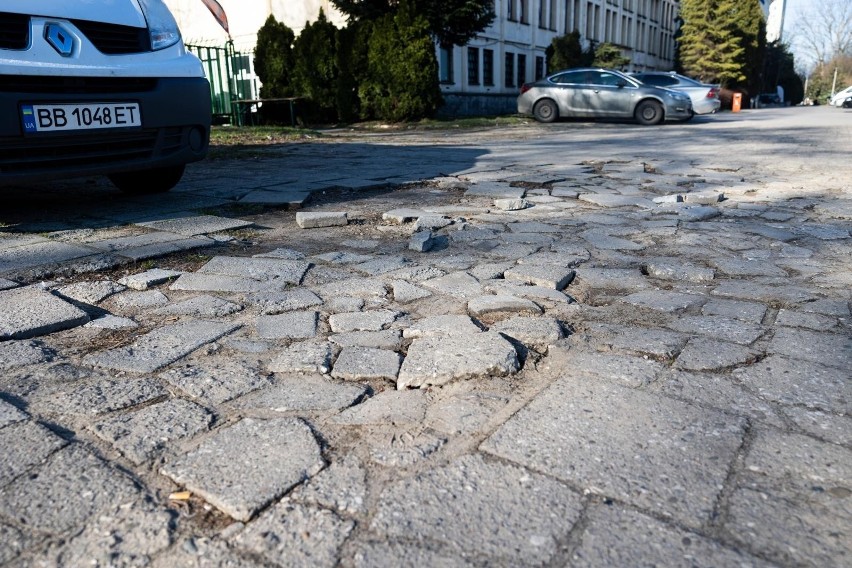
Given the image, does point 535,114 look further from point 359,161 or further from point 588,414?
point 588,414

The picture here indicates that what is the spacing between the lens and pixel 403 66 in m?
16.5

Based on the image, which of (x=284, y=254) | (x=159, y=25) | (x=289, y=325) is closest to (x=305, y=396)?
(x=289, y=325)

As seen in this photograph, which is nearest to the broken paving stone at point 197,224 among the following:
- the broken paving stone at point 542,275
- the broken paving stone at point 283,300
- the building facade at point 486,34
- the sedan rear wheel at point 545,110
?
the broken paving stone at point 283,300

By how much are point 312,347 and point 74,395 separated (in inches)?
26.1

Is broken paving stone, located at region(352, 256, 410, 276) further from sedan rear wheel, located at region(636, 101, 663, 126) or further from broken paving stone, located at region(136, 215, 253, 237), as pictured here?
sedan rear wheel, located at region(636, 101, 663, 126)

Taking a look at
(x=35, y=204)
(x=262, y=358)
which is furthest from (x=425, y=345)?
(x=35, y=204)

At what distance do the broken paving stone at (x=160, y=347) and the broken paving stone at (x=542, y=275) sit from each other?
118cm

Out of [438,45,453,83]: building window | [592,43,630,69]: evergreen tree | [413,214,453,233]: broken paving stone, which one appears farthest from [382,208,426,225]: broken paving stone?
[592,43,630,69]: evergreen tree

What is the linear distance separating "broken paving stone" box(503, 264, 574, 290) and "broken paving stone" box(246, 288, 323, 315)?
833 millimetres

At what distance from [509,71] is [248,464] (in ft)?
98.4

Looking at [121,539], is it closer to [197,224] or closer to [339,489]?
[339,489]

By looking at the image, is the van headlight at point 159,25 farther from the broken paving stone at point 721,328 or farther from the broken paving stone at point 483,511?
the broken paving stone at point 483,511

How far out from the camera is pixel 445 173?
6.36 m

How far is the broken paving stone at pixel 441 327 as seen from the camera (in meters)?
2.18
